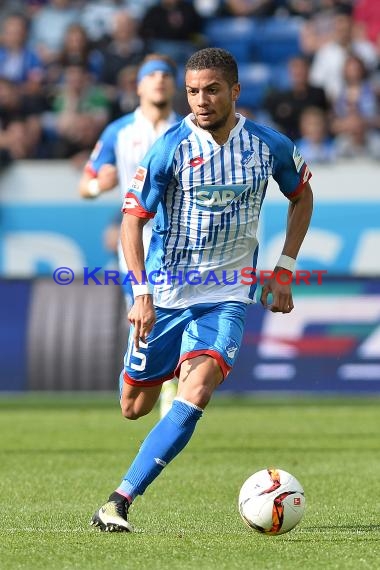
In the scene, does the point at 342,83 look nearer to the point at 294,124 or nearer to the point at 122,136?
the point at 294,124

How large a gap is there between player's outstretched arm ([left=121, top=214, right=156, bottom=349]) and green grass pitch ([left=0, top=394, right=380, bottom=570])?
0.99m

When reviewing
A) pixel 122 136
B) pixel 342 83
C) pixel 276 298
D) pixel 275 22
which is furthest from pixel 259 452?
pixel 275 22

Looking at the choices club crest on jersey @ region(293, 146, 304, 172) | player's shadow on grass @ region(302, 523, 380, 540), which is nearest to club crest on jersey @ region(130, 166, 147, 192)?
club crest on jersey @ region(293, 146, 304, 172)

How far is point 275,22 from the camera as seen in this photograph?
20391 millimetres

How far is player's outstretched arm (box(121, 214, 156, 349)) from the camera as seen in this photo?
6.15 m

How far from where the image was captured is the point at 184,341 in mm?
6426

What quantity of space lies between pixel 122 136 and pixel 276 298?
3723 millimetres

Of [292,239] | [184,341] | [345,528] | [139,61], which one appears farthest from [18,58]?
[345,528]

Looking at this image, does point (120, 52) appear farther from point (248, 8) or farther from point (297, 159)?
point (297, 159)

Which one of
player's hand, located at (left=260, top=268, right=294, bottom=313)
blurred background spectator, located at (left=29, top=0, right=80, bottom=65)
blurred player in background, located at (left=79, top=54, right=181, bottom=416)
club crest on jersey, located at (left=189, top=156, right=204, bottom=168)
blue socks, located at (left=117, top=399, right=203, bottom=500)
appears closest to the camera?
blue socks, located at (left=117, top=399, right=203, bottom=500)

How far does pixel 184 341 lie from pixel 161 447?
600 mm

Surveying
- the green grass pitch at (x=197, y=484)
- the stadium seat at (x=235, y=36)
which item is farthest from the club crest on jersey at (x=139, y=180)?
the stadium seat at (x=235, y=36)

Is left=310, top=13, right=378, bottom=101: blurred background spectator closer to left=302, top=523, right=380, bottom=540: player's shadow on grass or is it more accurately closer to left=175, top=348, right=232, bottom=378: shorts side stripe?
left=175, top=348, right=232, bottom=378: shorts side stripe

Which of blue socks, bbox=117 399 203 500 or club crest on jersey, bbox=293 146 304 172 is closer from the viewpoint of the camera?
blue socks, bbox=117 399 203 500
